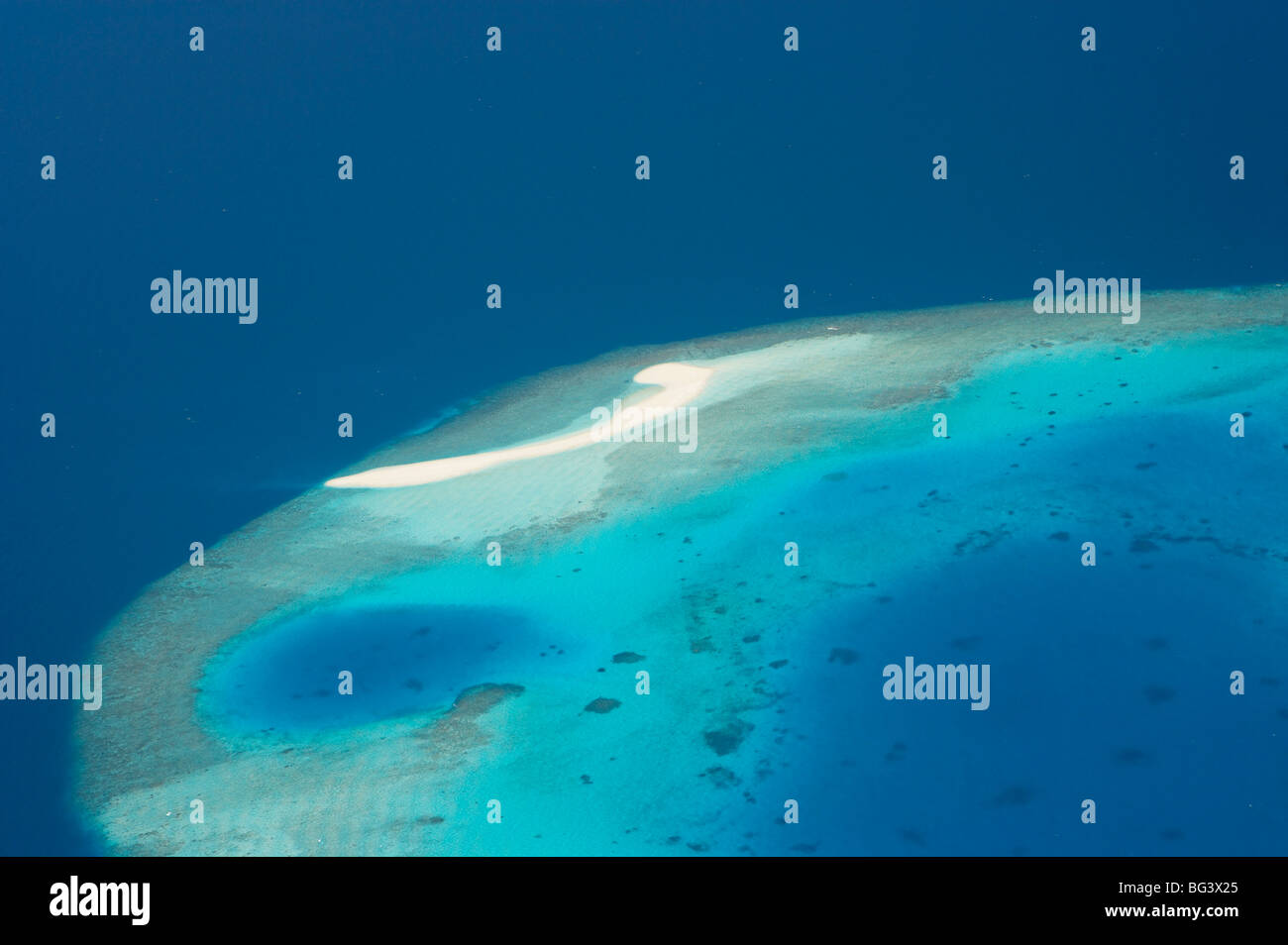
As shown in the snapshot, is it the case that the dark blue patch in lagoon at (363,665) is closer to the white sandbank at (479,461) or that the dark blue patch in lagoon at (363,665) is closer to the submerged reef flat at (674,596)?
the submerged reef flat at (674,596)

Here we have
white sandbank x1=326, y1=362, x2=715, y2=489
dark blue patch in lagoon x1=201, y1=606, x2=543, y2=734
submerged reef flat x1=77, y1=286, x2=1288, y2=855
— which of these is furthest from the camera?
white sandbank x1=326, y1=362, x2=715, y2=489

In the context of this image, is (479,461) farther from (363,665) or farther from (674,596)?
(674,596)

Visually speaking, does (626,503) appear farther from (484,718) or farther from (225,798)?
(225,798)

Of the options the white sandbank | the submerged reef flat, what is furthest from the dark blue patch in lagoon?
the white sandbank

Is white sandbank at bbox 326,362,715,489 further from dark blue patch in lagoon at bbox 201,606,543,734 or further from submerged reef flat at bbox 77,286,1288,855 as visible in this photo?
dark blue patch in lagoon at bbox 201,606,543,734

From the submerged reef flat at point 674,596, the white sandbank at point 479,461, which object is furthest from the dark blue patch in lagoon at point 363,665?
the white sandbank at point 479,461

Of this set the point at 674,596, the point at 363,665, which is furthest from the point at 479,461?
the point at 674,596
